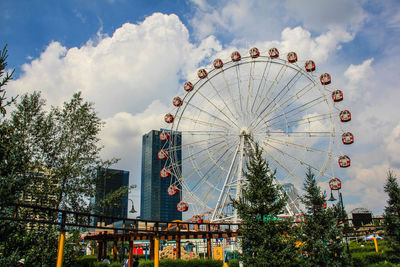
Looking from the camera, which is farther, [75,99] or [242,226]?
[75,99]

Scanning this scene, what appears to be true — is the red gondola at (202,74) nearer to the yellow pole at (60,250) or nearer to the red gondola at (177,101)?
the red gondola at (177,101)

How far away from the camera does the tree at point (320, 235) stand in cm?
1496

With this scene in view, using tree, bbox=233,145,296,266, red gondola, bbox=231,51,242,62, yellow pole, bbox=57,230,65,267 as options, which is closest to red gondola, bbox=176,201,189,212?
red gondola, bbox=231,51,242,62

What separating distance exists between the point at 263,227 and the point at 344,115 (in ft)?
58.7

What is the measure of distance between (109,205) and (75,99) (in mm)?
9848

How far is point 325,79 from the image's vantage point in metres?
28.1

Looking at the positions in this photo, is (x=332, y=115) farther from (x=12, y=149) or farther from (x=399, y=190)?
(x=12, y=149)

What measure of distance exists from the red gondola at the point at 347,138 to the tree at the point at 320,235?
12.9 metres

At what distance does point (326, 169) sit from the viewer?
26516 mm

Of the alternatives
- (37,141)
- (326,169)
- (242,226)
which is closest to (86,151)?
(37,141)

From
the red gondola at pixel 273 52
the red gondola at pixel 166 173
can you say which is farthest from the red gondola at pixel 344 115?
the red gondola at pixel 166 173

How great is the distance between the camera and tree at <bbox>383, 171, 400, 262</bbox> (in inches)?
795

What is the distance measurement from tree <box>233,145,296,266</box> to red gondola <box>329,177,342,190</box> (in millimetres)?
13126

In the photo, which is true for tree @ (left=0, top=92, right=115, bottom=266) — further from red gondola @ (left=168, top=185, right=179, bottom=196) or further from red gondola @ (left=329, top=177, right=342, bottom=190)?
red gondola @ (left=329, top=177, right=342, bottom=190)
